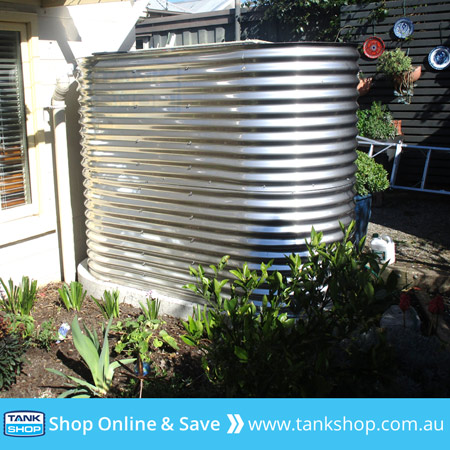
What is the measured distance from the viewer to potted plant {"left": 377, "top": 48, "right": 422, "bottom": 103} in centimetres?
913

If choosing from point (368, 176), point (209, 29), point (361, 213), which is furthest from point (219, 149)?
point (209, 29)

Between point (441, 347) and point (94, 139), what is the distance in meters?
3.16

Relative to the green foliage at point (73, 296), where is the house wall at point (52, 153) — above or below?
above

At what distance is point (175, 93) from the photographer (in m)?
4.24

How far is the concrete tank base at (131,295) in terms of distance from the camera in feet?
15.0

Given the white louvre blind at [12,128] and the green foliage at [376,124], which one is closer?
the white louvre blind at [12,128]

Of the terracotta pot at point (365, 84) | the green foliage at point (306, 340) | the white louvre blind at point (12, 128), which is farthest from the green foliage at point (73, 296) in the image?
the terracotta pot at point (365, 84)

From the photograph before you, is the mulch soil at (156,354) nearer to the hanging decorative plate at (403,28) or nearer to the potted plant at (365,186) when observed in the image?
the potted plant at (365,186)

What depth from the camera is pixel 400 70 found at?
9.14m

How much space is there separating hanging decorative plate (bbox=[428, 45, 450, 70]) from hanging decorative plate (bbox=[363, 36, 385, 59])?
0.81 meters

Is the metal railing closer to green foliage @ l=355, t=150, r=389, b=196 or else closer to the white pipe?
green foliage @ l=355, t=150, r=389, b=196
